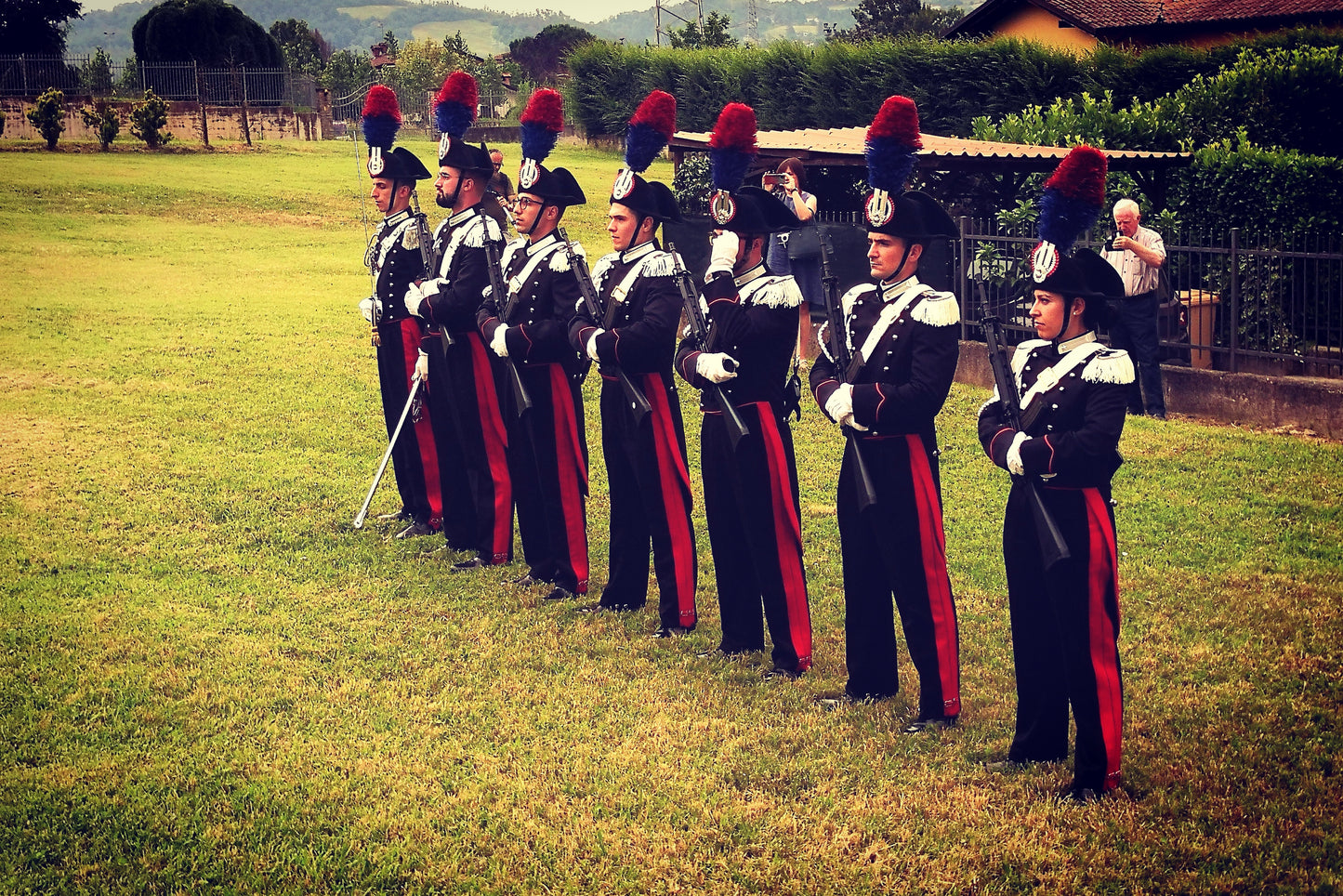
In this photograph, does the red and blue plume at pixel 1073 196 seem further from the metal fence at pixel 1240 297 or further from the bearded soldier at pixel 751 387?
the metal fence at pixel 1240 297

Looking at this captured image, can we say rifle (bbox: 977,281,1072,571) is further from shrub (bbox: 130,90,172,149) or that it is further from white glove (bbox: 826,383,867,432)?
shrub (bbox: 130,90,172,149)

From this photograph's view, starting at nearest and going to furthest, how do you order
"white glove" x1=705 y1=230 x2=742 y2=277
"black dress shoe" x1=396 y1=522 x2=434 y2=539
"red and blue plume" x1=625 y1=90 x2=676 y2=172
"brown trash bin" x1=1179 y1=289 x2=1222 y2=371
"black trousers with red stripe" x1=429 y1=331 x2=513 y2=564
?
"white glove" x1=705 y1=230 x2=742 y2=277
"red and blue plume" x1=625 y1=90 x2=676 y2=172
"black trousers with red stripe" x1=429 y1=331 x2=513 y2=564
"black dress shoe" x1=396 y1=522 x2=434 y2=539
"brown trash bin" x1=1179 y1=289 x2=1222 y2=371

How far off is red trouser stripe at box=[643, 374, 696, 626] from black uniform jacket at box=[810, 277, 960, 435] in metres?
1.43

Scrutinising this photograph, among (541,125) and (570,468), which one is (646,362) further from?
(541,125)

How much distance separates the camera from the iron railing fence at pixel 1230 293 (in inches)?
469

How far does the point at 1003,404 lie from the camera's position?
5395mm

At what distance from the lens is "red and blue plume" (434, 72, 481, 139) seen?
8555 millimetres

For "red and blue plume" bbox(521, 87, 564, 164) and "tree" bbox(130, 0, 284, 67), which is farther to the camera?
"tree" bbox(130, 0, 284, 67)

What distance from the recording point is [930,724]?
19.6 ft

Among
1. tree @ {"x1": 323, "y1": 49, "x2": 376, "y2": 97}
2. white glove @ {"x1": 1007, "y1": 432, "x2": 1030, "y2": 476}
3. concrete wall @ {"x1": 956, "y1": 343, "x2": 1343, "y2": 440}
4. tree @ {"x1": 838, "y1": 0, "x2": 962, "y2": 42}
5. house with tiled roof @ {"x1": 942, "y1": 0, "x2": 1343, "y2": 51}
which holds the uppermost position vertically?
tree @ {"x1": 838, "y1": 0, "x2": 962, "y2": 42}

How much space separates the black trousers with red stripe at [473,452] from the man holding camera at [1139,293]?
5467 mm

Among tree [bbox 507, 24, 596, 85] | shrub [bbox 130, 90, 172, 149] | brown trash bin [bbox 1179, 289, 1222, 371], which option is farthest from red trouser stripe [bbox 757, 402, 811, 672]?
tree [bbox 507, 24, 596, 85]

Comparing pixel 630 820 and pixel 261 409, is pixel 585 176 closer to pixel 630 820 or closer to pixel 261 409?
pixel 261 409

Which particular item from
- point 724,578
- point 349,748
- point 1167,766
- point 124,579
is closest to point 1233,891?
point 1167,766
